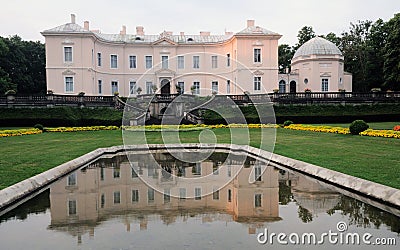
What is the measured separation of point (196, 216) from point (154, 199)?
1502 millimetres

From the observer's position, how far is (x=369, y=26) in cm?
5406

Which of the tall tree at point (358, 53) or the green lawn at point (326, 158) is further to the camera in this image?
the tall tree at point (358, 53)

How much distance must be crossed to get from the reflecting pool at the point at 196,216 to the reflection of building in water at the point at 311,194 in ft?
0.06

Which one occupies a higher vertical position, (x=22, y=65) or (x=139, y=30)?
(x=139, y=30)

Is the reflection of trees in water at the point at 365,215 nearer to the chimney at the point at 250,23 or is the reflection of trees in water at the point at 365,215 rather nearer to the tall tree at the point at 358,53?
the chimney at the point at 250,23

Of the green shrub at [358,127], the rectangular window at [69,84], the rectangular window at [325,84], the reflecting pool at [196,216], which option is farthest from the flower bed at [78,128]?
the rectangular window at [325,84]

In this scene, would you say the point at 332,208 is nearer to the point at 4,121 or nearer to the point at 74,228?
the point at 74,228

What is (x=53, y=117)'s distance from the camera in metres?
28.7

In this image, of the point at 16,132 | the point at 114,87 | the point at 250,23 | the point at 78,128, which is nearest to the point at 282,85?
the point at 250,23

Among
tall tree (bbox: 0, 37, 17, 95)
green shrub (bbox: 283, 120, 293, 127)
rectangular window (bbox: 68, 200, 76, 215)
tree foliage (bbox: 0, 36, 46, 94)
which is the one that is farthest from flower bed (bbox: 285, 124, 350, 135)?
tree foliage (bbox: 0, 36, 46, 94)

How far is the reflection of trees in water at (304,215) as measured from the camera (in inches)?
256

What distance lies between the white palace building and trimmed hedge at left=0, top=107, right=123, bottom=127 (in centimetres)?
1116

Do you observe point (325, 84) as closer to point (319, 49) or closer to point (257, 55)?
point (319, 49)

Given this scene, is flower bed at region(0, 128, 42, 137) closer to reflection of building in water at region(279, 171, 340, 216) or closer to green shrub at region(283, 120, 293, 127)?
green shrub at region(283, 120, 293, 127)
